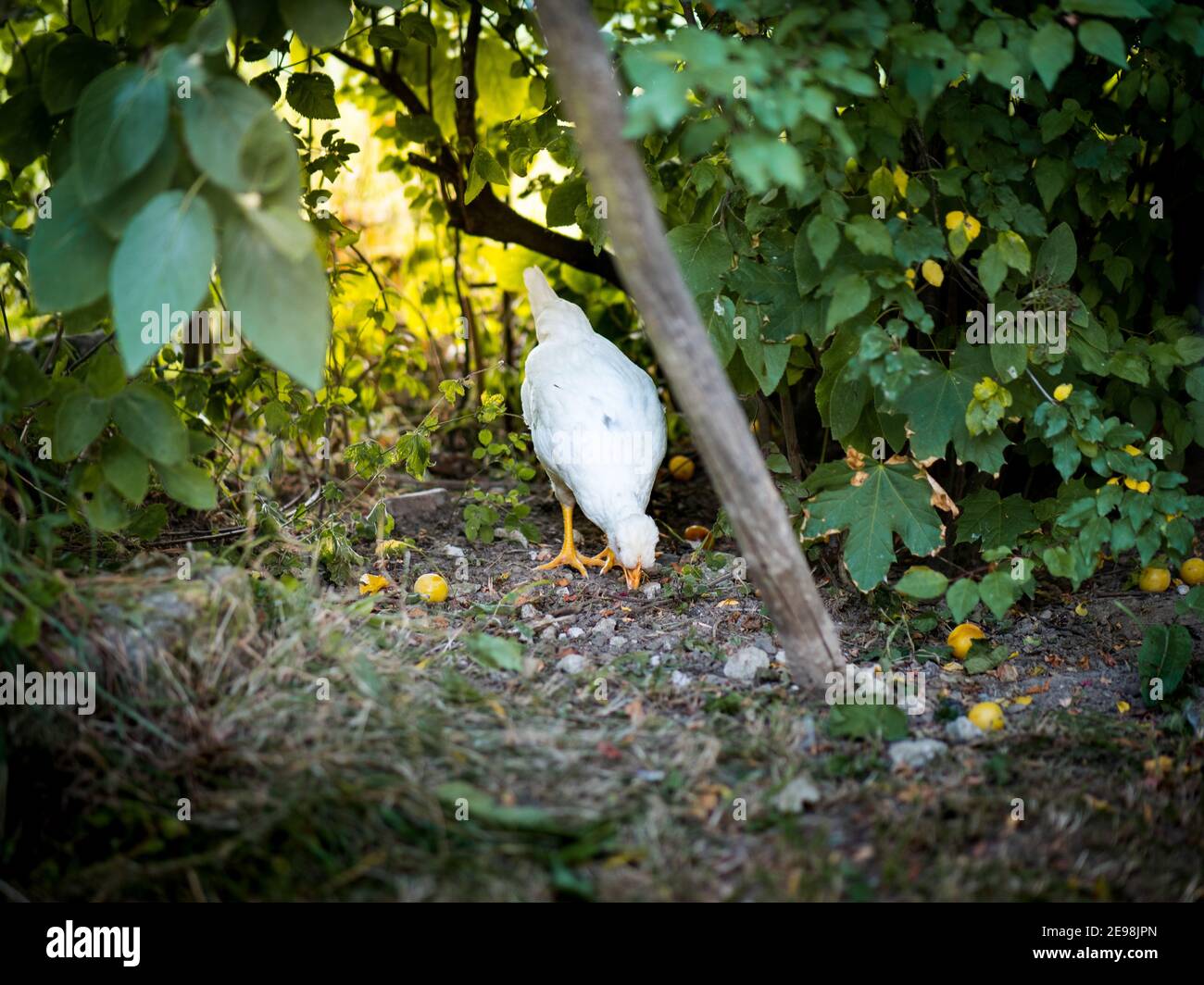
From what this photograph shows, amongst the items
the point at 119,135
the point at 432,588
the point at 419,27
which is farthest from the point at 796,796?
the point at 419,27

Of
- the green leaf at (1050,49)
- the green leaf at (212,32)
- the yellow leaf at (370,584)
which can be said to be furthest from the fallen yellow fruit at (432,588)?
the green leaf at (1050,49)

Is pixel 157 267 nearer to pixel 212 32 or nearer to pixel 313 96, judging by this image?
pixel 212 32

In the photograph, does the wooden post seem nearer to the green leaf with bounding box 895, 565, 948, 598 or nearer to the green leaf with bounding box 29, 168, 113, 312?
the green leaf with bounding box 895, 565, 948, 598

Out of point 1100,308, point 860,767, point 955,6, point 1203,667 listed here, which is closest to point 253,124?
point 955,6

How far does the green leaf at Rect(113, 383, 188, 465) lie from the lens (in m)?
2.38

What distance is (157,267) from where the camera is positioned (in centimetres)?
190

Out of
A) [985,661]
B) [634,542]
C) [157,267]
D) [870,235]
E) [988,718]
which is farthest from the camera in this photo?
[634,542]

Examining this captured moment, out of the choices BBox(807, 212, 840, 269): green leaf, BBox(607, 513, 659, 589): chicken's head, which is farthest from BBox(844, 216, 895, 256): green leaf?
BBox(607, 513, 659, 589): chicken's head

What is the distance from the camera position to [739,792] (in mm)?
2297

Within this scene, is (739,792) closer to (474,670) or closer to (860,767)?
(860,767)

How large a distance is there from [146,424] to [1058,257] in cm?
239

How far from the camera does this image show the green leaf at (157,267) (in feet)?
6.21

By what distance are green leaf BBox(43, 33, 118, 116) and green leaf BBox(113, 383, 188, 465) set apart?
66 cm

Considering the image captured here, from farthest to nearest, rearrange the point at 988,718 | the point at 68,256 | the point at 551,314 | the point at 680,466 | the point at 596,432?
the point at 680,466
the point at 551,314
the point at 596,432
the point at 988,718
the point at 68,256
